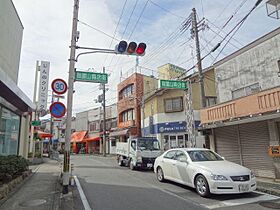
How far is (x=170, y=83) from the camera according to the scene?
1560 centimetres

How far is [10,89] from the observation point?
906 cm

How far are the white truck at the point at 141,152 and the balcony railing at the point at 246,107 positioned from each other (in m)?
4.05

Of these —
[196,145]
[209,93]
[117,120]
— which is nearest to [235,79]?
[196,145]

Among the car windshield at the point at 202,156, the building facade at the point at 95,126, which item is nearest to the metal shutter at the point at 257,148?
the car windshield at the point at 202,156

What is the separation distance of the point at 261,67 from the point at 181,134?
1239 centimetres

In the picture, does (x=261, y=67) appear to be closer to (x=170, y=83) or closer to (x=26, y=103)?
(x=170, y=83)

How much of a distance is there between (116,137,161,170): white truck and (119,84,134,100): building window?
17.2 metres

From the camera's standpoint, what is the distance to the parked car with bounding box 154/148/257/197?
23.6 ft

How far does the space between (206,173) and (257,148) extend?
5.48 m

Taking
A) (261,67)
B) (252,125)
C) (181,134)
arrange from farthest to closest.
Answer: (181,134), (261,67), (252,125)

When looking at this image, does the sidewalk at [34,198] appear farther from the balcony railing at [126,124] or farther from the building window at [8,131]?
the balcony railing at [126,124]

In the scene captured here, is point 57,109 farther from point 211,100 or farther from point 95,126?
point 95,126

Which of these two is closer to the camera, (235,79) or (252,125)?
(252,125)

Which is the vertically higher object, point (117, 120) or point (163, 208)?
point (117, 120)
